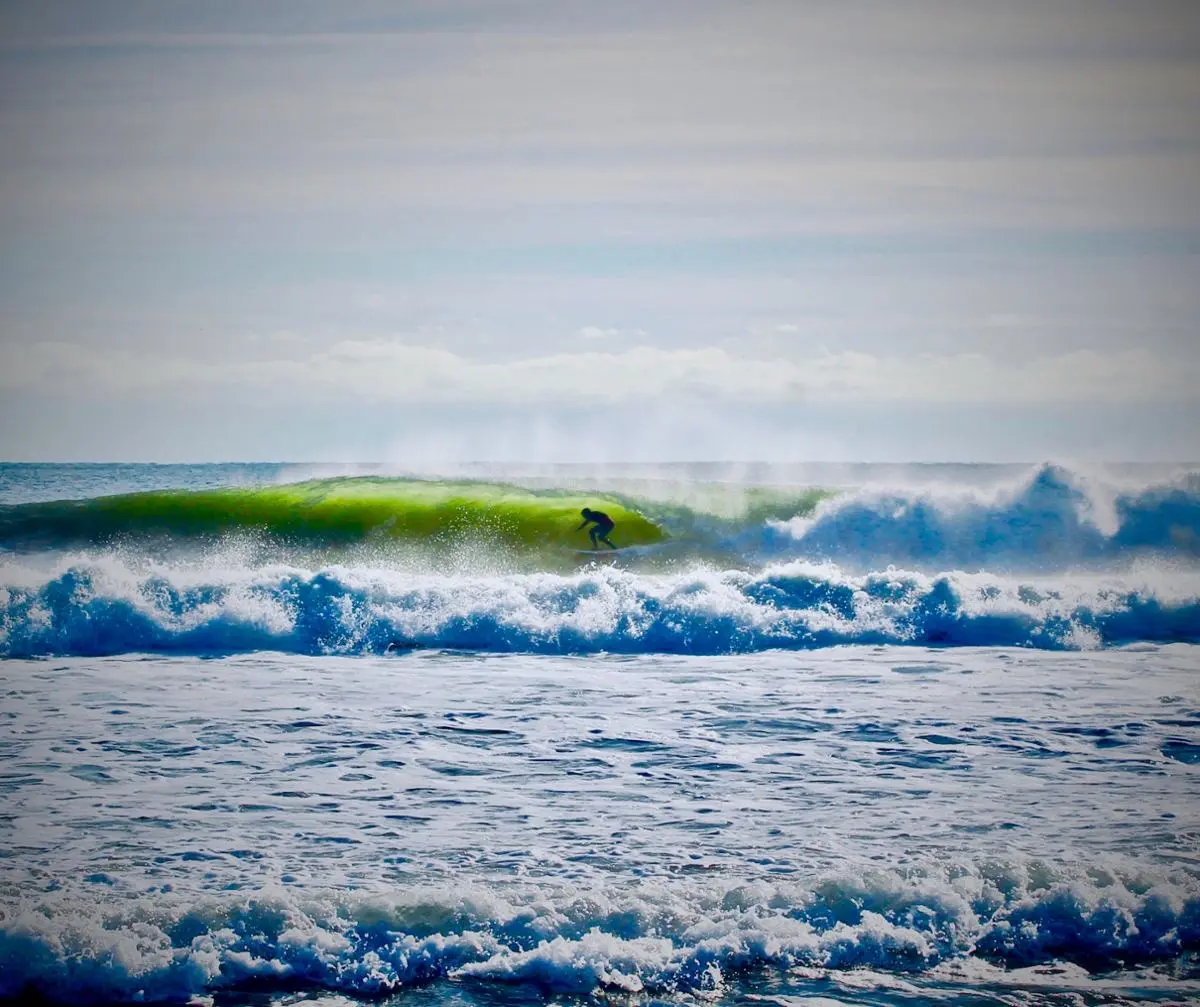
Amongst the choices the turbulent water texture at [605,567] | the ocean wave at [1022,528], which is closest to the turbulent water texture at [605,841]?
the turbulent water texture at [605,567]

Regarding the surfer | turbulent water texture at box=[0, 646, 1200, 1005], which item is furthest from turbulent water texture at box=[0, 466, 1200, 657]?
turbulent water texture at box=[0, 646, 1200, 1005]

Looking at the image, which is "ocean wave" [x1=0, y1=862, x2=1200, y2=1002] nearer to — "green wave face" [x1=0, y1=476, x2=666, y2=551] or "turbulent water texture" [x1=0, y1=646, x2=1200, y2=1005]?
"turbulent water texture" [x1=0, y1=646, x2=1200, y2=1005]

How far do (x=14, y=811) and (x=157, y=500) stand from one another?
41.3ft

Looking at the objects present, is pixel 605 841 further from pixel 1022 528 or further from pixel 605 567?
pixel 1022 528

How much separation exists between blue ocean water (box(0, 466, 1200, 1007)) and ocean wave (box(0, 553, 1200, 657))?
0.13ft

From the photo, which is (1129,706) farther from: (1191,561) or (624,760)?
(1191,561)

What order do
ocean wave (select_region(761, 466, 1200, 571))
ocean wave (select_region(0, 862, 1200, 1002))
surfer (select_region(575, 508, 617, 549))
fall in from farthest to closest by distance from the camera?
1. surfer (select_region(575, 508, 617, 549))
2. ocean wave (select_region(761, 466, 1200, 571))
3. ocean wave (select_region(0, 862, 1200, 1002))

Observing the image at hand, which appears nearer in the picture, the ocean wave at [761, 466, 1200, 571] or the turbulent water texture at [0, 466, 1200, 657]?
the turbulent water texture at [0, 466, 1200, 657]

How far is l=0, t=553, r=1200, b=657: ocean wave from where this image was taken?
10367 mm

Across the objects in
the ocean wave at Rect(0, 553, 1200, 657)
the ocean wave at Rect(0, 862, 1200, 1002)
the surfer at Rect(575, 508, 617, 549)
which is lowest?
the ocean wave at Rect(0, 862, 1200, 1002)

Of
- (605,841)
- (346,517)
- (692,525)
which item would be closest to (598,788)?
(605,841)

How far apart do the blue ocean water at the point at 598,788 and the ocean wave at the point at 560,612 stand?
40 millimetres

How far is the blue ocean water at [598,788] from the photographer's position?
413cm

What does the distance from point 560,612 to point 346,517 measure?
22.0ft
